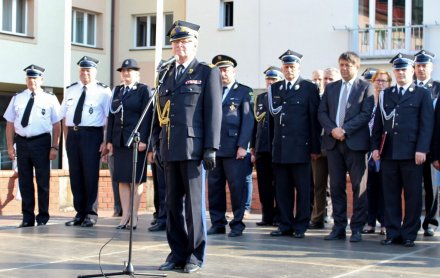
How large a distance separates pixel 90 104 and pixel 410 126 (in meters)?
4.26

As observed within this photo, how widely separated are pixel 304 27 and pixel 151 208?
10953 millimetres

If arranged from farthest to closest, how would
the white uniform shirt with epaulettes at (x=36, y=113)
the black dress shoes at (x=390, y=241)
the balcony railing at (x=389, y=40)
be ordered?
1. the balcony railing at (x=389, y=40)
2. the white uniform shirt with epaulettes at (x=36, y=113)
3. the black dress shoes at (x=390, y=241)

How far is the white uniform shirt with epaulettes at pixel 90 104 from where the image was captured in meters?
10.4

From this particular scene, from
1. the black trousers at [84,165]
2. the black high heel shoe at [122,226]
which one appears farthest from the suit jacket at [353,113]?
the black trousers at [84,165]

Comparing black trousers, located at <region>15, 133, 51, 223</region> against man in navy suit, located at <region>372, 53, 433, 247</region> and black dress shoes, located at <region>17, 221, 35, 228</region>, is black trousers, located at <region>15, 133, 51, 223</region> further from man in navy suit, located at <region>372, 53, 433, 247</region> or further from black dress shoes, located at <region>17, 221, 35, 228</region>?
man in navy suit, located at <region>372, 53, 433, 247</region>

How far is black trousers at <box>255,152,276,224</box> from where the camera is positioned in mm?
10875

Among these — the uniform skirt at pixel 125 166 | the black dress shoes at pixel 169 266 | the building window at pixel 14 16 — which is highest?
the building window at pixel 14 16

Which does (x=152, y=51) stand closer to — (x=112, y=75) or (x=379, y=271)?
(x=112, y=75)

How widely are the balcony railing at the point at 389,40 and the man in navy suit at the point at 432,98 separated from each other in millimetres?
11944

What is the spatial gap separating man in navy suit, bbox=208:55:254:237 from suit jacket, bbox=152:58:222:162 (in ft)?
8.10

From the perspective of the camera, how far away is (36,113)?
414 inches

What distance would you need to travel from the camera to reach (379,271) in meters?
7.10

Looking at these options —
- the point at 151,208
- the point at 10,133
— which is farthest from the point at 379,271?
the point at 151,208

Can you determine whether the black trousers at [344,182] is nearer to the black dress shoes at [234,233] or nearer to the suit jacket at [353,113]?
the suit jacket at [353,113]
